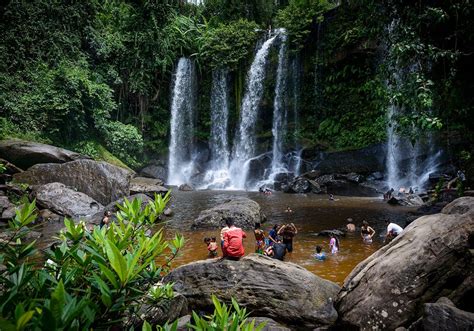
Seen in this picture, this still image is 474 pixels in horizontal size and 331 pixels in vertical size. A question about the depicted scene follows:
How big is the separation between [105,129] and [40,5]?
28.3 feet

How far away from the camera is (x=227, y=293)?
17.8 ft

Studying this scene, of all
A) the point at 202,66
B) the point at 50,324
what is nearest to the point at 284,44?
the point at 202,66

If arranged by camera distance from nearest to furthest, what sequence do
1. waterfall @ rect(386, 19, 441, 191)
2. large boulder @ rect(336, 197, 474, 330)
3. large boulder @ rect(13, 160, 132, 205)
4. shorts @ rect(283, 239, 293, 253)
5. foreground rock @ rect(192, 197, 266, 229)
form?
large boulder @ rect(336, 197, 474, 330) < shorts @ rect(283, 239, 293, 253) < foreground rock @ rect(192, 197, 266, 229) < large boulder @ rect(13, 160, 132, 205) < waterfall @ rect(386, 19, 441, 191)

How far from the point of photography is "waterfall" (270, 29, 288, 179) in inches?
1094

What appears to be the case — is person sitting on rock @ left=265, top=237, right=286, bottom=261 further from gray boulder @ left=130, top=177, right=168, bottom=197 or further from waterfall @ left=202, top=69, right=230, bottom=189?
waterfall @ left=202, top=69, right=230, bottom=189

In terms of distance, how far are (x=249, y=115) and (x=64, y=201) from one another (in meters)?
19.1

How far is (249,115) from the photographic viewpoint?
2950 centimetres

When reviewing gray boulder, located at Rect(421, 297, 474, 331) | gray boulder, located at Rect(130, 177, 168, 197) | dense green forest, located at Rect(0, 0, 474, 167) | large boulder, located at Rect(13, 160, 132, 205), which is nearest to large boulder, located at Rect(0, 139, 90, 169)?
large boulder, located at Rect(13, 160, 132, 205)

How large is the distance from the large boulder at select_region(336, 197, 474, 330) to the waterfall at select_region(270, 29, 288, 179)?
22357mm

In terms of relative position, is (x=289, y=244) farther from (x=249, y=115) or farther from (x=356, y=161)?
(x=249, y=115)

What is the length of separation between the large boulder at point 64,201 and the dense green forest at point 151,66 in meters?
5.83

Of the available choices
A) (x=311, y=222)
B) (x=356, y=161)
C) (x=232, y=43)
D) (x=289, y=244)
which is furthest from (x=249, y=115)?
(x=289, y=244)

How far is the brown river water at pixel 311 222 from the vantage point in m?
8.52

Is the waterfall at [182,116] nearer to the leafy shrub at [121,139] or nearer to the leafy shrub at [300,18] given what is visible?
the leafy shrub at [121,139]
